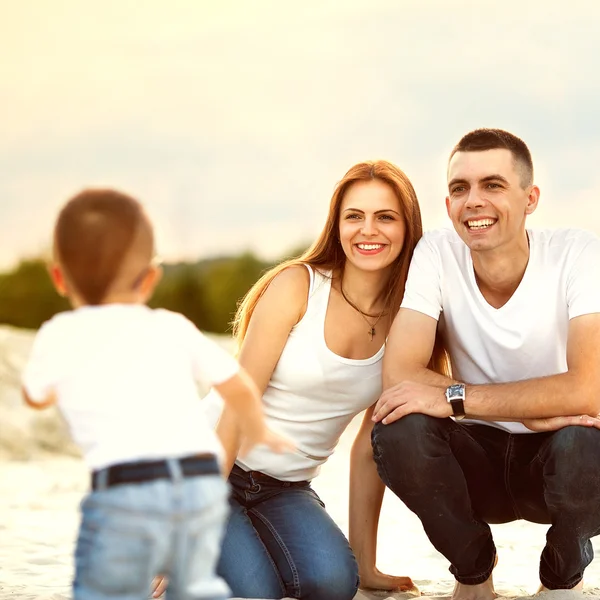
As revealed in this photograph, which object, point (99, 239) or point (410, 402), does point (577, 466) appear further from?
point (99, 239)

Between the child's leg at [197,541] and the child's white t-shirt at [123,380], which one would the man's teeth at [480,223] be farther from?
the child's leg at [197,541]

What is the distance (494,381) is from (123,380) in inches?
72.9

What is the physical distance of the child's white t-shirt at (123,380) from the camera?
1958 mm

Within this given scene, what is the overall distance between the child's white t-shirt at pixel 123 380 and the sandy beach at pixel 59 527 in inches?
64.2

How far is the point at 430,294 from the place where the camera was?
343cm

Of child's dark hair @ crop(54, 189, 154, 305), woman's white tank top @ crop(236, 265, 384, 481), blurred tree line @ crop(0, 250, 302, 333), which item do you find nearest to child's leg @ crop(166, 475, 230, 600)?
child's dark hair @ crop(54, 189, 154, 305)

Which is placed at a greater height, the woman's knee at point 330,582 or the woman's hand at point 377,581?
the woman's knee at point 330,582

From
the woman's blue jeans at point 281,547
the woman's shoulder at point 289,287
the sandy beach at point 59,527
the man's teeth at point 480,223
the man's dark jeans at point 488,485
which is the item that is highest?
the man's teeth at point 480,223

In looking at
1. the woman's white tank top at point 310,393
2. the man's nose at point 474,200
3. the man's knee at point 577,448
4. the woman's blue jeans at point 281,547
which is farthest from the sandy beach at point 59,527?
the man's nose at point 474,200

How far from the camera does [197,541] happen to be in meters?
1.95

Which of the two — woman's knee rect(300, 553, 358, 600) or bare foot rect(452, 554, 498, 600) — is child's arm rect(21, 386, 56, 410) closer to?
woman's knee rect(300, 553, 358, 600)

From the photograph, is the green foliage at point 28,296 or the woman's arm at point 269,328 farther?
the green foliage at point 28,296

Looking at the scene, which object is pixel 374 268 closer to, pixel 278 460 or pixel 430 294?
pixel 430 294

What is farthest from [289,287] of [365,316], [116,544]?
[116,544]
